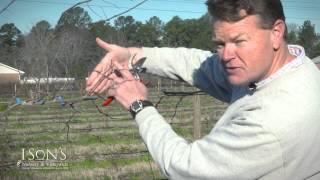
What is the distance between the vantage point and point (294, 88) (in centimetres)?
179

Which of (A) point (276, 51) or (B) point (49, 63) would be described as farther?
(B) point (49, 63)

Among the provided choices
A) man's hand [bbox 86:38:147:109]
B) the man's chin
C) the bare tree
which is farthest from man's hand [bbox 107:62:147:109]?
the bare tree

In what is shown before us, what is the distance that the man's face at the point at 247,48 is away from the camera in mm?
1809

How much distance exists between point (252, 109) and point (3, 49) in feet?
12.2

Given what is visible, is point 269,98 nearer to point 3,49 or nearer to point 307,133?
point 307,133

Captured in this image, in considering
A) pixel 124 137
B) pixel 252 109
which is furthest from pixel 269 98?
pixel 124 137

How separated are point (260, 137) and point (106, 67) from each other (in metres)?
0.85

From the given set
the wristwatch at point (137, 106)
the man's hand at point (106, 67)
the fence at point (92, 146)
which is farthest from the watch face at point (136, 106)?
the fence at point (92, 146)

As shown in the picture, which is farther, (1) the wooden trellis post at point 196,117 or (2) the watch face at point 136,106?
(1) the wooden trellis post at point 196,117

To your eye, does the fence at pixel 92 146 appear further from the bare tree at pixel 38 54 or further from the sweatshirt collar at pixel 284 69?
the sweatshirt collar at pixel 284 69

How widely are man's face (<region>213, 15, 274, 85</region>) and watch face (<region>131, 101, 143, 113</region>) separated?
366 millimetres

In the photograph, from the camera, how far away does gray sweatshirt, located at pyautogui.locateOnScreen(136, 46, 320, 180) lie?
1716 millimetres

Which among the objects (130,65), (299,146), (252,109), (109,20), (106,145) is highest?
(109,20)

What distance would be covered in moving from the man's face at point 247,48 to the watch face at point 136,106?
366 mm
